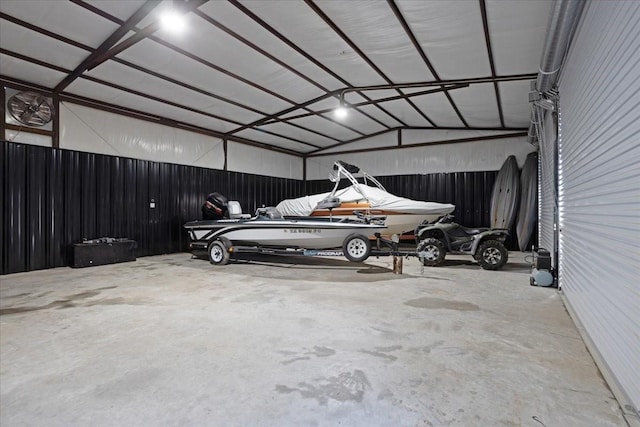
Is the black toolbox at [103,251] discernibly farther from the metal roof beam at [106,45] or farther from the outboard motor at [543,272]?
the outboard motor at [543,272]

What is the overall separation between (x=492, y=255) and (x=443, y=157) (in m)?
5.15

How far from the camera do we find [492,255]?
5992 mm

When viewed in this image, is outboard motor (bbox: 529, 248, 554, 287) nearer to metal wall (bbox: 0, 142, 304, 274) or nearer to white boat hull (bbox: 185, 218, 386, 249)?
white boat hull (bbox: 185, 218, 386, 249)

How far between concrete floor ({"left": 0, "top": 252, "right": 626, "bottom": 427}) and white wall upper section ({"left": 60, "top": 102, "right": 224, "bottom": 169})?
356cm

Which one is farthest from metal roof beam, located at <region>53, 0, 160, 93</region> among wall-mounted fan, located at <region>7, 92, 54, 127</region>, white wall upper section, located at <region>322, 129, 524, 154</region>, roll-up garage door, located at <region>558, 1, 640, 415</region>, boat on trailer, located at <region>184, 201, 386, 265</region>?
white wall upper section, located at <region>322, 129, 524, 154</region>

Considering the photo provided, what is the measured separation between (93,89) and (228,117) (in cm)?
305

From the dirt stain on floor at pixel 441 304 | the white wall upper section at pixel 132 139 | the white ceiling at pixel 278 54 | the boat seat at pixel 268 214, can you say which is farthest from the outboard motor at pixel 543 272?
the white wall upper section at pixel 132 139

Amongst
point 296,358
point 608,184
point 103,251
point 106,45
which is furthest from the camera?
point 103,251

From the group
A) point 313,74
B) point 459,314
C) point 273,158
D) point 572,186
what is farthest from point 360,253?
point 273,158

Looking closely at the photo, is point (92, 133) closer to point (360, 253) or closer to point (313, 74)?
point (313, 74)

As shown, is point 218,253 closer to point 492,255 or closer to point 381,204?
point 381,204

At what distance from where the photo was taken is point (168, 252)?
8.57 metres

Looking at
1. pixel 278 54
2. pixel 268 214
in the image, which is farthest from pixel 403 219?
pixel 278 54

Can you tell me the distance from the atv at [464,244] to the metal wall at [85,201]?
6174mm
